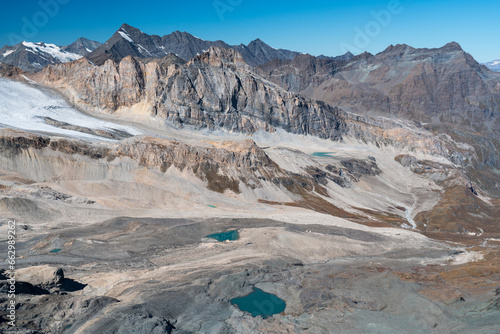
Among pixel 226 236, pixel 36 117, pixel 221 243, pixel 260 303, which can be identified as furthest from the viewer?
pixel 36 117

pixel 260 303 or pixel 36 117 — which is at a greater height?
pixel 36 117

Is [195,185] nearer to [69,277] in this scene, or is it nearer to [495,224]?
[69,277]

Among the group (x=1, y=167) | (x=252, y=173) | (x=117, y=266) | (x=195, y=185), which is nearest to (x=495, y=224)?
(x=252, y=173)

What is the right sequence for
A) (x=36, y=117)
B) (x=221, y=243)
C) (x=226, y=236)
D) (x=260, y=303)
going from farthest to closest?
(x=36, y=117), (x=226, y=236), (x=221, y=243), (x=260, y=303)

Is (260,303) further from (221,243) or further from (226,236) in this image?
(226,236)

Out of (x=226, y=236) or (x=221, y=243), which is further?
(x=226, y=236)

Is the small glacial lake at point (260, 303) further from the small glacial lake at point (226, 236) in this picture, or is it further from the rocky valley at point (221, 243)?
the small glacial lake at point (226, 236)

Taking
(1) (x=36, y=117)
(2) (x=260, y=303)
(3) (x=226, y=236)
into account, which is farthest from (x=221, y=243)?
(1) (x=36, y=117)

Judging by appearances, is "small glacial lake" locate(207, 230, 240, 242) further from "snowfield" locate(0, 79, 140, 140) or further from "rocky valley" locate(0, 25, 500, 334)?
Answer: "snowfield" locate(0, 79, 140, 140)
